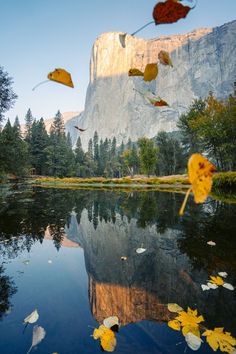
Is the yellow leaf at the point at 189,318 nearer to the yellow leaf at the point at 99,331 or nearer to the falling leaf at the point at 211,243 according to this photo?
the yellow leaf at the point at 99,331

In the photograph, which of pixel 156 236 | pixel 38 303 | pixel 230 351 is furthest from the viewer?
pixel 156 236

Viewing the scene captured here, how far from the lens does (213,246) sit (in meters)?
3.65

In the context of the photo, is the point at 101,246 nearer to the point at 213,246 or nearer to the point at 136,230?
the point at 136,230

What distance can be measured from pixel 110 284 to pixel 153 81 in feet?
569

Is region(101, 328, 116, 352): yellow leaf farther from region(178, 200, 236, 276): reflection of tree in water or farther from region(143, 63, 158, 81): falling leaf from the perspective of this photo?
region(143, 63, 158, 81): falling leaf

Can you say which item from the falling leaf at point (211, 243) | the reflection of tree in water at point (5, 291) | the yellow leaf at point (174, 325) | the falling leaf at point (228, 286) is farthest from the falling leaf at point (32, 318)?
the falling leaf at point (211, 243)

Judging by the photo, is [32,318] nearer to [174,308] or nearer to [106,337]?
[106,337]

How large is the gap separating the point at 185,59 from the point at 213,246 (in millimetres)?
185326

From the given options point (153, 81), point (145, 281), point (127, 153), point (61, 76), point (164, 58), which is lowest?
point (145, 281)

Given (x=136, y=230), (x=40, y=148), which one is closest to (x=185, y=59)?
(x=40, y=148)

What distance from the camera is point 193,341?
1550 millimetres

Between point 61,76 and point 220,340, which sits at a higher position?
point 61,76

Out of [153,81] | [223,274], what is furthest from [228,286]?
[153,81]

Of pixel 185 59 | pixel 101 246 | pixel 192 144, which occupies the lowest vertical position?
pixel 101 246
